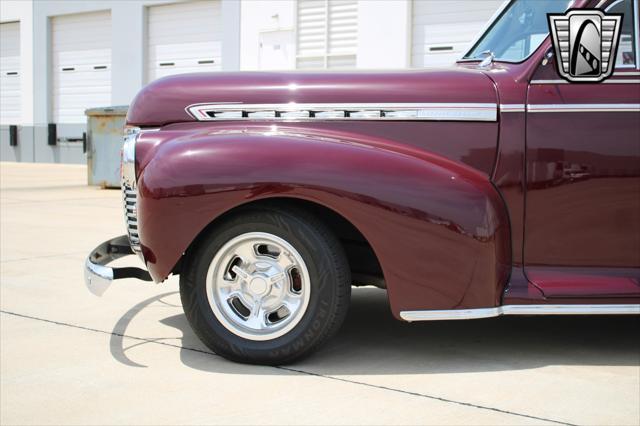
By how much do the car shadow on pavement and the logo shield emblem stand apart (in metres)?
1.31

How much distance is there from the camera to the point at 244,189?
362cm

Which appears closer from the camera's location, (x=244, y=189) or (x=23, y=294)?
(x=244, y=189)

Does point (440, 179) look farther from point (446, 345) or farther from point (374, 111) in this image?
point (446, 345)

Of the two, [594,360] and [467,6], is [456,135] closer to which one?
[594,360]

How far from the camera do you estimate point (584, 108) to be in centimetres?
379

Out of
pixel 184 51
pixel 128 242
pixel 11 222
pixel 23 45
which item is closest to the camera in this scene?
pixel 128 242

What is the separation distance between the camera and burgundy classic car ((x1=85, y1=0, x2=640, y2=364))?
363 centimetres

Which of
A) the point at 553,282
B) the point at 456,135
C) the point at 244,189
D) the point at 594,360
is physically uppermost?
the point at 456,135

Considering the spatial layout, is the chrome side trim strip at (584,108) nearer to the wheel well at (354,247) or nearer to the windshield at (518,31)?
the windshield at (518,31)

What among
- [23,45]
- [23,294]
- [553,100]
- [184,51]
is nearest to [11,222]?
[23,294]

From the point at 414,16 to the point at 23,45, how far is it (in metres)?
13.9

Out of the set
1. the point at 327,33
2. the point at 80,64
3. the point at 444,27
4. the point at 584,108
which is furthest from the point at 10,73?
the point at 584,108

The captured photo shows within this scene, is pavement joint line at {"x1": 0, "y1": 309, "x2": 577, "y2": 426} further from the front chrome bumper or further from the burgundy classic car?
the front chrome bumper

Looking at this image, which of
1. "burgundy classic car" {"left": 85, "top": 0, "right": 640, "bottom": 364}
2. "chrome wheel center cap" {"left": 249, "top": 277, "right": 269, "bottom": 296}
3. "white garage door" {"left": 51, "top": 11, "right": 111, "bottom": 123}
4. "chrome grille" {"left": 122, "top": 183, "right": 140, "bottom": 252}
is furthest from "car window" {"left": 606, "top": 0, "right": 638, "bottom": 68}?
"white garage door" {"left": 51, "top": 11, "right": 111, "bottom": 123}
